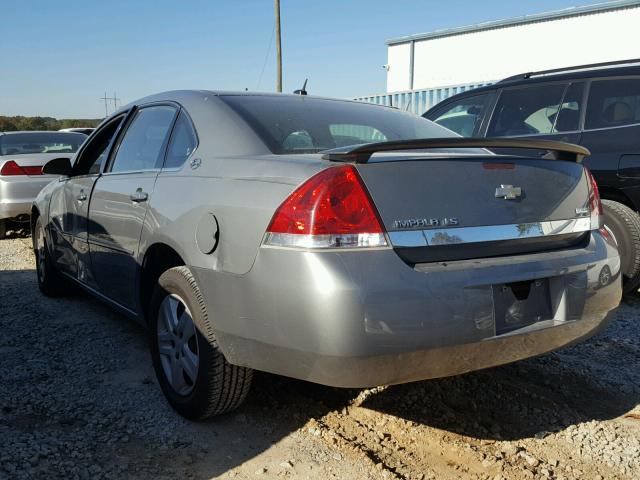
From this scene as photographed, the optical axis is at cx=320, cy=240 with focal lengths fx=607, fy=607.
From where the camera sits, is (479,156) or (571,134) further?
(571,134)

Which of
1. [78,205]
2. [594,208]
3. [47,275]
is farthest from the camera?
[47,275]

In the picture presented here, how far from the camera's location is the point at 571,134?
5016 mm

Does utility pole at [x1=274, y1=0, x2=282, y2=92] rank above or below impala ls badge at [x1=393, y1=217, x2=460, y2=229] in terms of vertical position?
above

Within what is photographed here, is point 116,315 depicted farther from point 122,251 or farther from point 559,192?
point 559,192

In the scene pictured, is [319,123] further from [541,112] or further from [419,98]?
[419,98]

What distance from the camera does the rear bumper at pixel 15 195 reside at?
8.10m

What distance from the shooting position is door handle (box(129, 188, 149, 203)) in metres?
3.16

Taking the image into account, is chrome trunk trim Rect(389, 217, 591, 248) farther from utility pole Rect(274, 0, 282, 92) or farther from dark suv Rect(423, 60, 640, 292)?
utility pole Rect(274, 0, 282, 92)

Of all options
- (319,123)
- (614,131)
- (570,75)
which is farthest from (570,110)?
(319,123)

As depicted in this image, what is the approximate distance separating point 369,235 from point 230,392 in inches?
41.3

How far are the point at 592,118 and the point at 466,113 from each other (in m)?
1.22

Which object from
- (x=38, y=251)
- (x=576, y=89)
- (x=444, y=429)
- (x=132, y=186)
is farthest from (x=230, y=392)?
(x=576, y=89)

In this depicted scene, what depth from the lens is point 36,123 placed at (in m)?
44.0

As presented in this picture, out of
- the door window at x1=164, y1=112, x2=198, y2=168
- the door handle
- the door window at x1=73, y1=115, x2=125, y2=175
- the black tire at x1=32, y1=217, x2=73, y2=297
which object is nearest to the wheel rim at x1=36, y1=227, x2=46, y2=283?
the black tire at x1=32, y1=217, x2=73, y2=297
